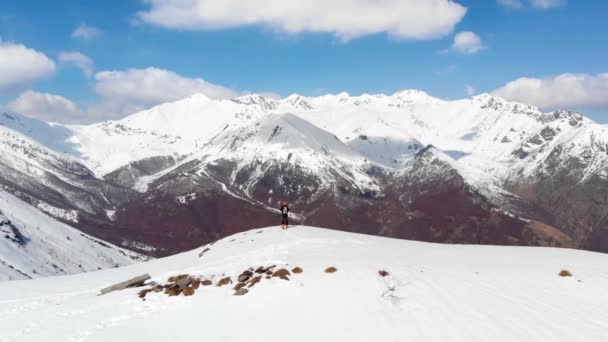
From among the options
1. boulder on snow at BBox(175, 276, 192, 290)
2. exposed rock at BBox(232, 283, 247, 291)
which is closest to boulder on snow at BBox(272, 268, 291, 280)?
exposed rock at BBox(232, 283, 247, 291)

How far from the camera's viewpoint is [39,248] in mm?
130750

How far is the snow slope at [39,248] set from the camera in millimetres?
103250

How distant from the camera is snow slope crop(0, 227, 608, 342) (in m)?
17.9

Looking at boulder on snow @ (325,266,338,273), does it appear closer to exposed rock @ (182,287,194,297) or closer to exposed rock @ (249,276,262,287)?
exposed rock @ (249,276,262,287)

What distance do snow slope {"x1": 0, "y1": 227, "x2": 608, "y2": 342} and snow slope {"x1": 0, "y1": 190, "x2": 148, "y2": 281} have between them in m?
69.7

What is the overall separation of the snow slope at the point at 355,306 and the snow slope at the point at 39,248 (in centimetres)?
6965

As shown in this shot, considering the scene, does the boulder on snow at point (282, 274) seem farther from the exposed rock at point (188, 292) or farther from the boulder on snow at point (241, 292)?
the exposed rock at point (188, 292)

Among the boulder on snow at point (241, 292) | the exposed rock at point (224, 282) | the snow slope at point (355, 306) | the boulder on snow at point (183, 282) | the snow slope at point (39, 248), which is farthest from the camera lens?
the snow slope at point (39, 248)

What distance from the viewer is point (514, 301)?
20766 mm

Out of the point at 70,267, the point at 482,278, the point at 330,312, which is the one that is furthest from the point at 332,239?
the point at 70,267

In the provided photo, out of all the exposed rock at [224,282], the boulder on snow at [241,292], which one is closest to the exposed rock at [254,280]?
the boulder on snow at [241,292]

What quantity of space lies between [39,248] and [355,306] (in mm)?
133928

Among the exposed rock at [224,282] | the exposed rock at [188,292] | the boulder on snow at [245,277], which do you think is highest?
the boulder on snow at [245,277]

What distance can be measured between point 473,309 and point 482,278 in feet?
17.0
